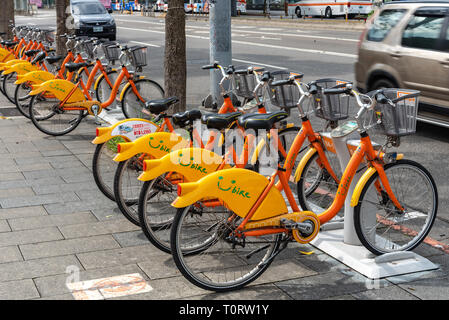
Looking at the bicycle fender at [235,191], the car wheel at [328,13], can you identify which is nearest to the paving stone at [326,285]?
the bicycle fender at [235,191]

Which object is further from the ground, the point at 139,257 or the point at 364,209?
the point at 364,209

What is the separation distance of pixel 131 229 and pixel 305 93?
73.5 inches

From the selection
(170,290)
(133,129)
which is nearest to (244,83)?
(133,129)

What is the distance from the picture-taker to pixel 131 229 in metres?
5.55

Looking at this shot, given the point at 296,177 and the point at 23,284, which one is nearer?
the point at 23,284

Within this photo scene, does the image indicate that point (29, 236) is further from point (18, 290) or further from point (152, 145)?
point (152, 145)

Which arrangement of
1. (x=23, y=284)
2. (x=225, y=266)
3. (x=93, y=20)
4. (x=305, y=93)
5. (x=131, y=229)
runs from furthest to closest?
1. (x=93, y=20)
2. (x=131, y=229)
3. (x=305, y=93)
4. (x=225, y=266)
5. (x=23, y=284)

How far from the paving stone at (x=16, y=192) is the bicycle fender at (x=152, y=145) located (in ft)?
6.04

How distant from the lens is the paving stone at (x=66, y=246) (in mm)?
5020

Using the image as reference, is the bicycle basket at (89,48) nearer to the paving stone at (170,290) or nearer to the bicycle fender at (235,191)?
the paving stone at (170,290)

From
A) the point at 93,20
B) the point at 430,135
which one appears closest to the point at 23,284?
the point at 430,135

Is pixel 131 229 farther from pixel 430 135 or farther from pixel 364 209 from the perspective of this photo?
pixel 430 135
